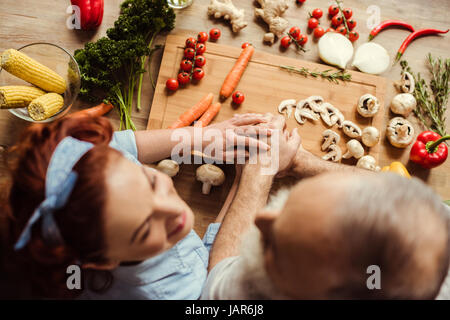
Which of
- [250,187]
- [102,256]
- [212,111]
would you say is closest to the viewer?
[102,256]

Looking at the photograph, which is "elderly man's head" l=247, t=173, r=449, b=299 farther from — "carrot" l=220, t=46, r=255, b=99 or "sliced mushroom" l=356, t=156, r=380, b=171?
"carrot" l=220, t=46, r=255, b=99

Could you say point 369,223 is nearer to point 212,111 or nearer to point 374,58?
point 212,111

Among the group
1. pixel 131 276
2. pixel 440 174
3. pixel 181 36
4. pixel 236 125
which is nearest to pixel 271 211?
pixel 131 276

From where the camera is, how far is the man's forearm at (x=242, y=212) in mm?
1149

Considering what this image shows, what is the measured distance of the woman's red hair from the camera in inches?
27.6

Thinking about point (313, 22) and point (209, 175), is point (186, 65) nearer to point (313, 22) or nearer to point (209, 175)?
point (209, 175)

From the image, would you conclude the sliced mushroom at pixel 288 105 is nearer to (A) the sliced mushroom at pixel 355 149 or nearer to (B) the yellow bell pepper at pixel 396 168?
(A) the sliced mushroom at pixel 355 149

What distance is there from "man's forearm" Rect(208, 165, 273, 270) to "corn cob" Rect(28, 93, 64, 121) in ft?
2.66

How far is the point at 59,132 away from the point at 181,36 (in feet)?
2.82

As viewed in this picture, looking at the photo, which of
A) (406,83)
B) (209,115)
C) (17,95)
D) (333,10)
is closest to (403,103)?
(406,83)

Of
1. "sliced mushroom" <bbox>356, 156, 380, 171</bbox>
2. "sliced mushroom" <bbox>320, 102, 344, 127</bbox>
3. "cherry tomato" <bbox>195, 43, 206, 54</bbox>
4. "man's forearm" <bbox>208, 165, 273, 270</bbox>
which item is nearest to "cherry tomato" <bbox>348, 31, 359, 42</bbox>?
"sliced mushroom" <bbox>320, 102, 344, 127</bbox>

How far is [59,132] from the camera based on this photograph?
836 mm

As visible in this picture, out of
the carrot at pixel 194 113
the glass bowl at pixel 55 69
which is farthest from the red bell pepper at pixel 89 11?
the carrot at pixel 194 113

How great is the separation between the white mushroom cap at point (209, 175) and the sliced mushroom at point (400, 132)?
2.60ft
